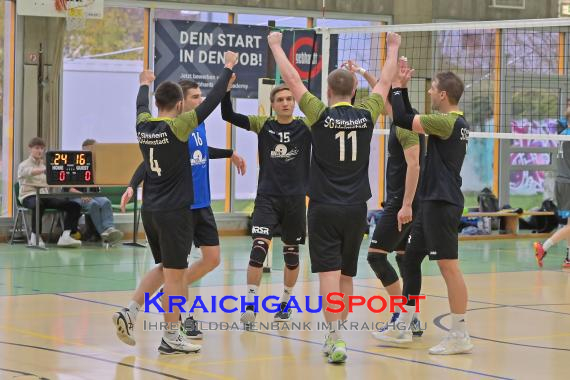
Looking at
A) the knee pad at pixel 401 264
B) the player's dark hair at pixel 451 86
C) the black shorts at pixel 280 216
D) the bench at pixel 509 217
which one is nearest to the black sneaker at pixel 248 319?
the black shorts at pixel 280 216

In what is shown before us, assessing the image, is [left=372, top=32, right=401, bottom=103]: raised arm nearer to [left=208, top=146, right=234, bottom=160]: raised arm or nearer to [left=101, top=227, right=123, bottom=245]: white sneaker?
[left=208, top=146, right=234, bottom=160]: raised arm

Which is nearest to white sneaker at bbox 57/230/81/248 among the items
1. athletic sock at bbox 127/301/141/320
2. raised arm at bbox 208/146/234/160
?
raised arm at bbox 208/146/234/160

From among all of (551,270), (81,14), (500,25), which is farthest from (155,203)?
(81,14)

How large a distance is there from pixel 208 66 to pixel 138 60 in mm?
1134

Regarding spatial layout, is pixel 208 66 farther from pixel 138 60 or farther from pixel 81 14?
pixel 81 14

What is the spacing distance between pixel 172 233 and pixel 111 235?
8400 millimetres

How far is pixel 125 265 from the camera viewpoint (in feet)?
39.9

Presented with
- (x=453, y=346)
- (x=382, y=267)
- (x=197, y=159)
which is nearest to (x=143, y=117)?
(x=197, y=159)

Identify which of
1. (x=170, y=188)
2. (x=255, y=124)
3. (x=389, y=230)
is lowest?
(x=389, y=230)

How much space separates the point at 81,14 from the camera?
15188mm

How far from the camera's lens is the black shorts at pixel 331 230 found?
6285mm

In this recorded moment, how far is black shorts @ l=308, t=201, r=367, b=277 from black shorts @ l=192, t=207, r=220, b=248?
1061 millimetres

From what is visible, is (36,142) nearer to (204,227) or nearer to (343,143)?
(204,227)

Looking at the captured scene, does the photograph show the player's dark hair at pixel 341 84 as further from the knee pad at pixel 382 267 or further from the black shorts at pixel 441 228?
the knee pad at pixel 382 267
